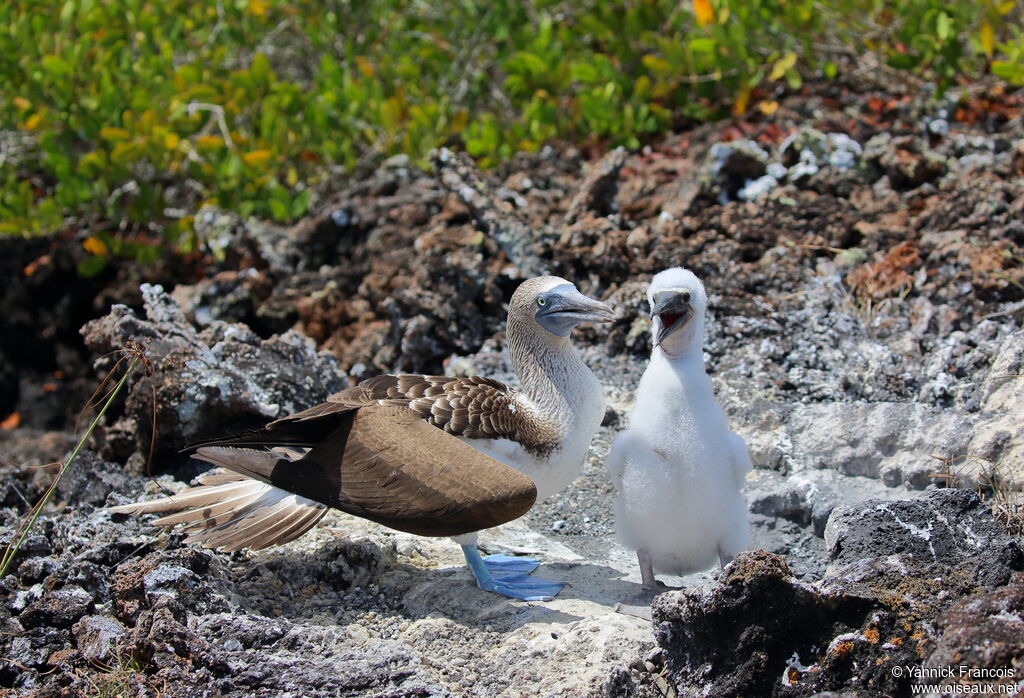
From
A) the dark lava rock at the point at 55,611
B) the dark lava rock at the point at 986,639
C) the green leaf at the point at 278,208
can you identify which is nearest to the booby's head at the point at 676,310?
the dark lava rock at the point at 986,639

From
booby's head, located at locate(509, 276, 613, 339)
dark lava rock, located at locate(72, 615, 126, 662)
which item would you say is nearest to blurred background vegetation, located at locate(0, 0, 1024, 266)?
booby's head, located at locate(509, 276, 613, 339)

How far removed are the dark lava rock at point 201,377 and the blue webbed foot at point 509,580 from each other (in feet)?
4.95

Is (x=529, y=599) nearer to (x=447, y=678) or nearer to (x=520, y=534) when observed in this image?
(x=447, y=678)

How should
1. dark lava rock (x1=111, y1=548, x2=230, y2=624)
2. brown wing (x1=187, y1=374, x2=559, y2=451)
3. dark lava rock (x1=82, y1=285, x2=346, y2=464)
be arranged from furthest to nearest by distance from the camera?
dark lava rock (x1=82, y1=285, x2=346, y2=464) → brown wing (x1=187, y1=374, x2=559, y2=451) → dark lava rock (x1=111, y1=548, x2=230, y2=624)

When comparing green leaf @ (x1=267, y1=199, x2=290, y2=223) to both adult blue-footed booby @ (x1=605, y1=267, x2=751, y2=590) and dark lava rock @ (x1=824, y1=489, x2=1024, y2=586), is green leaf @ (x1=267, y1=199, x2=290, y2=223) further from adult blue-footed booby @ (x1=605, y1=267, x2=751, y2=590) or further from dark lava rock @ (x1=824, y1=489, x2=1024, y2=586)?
dark lava rock @ (x1=824, y1=489, x2=1024, y2=586)

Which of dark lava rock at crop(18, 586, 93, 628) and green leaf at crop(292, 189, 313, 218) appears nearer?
dark lava rock at crop(18, 586, 93, 628)

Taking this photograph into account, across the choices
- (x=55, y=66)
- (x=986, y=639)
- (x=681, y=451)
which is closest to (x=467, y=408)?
(x=681, y=451)

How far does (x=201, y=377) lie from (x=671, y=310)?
243cm

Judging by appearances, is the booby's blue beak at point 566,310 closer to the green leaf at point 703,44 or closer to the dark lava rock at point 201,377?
the dark lava rock at point 201,377

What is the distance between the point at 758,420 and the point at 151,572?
108 inches

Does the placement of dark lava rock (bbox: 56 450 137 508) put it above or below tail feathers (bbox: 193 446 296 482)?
below

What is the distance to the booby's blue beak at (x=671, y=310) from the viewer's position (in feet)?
12.4

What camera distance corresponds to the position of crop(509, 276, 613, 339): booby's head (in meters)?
4.25

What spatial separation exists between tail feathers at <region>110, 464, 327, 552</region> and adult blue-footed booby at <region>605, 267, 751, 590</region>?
4.25ft
